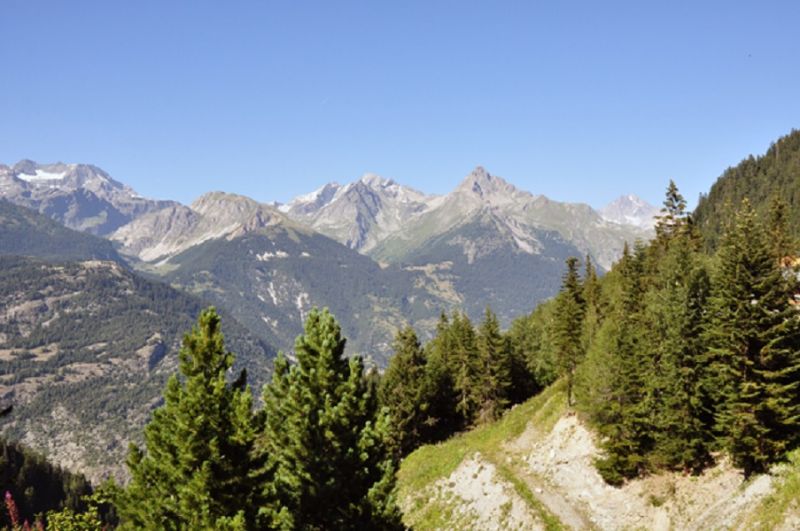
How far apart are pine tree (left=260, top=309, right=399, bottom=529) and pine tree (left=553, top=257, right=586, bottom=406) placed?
40.2 m

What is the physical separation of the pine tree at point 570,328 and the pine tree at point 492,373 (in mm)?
7677

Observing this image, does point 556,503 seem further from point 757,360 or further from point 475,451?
point 757,360

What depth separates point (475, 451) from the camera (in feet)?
199

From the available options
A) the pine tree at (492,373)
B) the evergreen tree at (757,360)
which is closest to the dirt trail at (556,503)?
the evergreen tree at (757,360)

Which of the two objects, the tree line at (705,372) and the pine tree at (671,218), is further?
the pine tree at (671,218)

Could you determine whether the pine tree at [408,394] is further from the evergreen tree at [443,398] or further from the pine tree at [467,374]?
the pine tree at [467,374]

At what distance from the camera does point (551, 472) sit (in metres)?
51.2

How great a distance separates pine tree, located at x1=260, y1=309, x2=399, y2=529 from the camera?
24.2m

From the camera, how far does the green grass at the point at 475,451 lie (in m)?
53.4

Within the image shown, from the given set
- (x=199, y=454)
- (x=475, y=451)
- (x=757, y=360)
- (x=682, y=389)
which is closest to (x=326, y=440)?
(x=199, y=454)

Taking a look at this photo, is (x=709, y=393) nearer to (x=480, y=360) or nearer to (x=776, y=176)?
(x=480, y=360)

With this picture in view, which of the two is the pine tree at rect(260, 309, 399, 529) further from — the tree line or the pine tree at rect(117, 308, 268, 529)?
the tree line

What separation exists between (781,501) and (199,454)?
2960 centimetres

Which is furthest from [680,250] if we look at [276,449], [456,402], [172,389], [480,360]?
[172,389]
